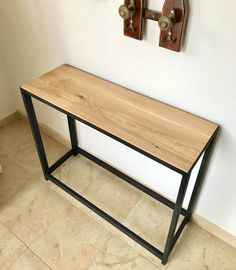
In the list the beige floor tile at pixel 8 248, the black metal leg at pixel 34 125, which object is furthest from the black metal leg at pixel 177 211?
the black metal leg at pixel 34 125

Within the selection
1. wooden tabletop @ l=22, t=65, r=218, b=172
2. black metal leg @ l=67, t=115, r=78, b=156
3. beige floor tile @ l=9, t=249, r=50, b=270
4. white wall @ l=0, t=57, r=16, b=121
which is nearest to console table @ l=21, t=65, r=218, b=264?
wooden tabletop @ l=22, t=65, r=218, b=172

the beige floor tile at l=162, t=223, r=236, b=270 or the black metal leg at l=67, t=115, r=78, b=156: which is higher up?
the black metal leg at l=67, t=115, r=78, b=156

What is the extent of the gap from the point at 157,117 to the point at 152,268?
Answer: 2.50 ft

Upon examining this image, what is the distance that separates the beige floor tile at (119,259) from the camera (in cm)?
135

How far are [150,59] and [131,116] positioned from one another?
248 millimetres

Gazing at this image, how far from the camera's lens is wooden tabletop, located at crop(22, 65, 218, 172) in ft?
3.23

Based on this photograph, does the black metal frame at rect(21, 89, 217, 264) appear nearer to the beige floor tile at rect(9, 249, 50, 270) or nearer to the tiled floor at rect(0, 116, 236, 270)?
the tiled floor at rect(0, 116, 236, 270)

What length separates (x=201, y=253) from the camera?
4.62 feet

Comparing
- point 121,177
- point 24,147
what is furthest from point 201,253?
point 24,147

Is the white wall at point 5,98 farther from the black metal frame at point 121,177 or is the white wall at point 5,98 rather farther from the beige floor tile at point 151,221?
the beige floor tile at point 151,221

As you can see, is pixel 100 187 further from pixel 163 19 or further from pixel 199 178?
pixel 163 19

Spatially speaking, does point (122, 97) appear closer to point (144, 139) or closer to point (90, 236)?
point (144, 139)

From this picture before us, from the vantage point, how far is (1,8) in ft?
5.04

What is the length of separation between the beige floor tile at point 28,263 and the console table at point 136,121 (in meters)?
0.38
